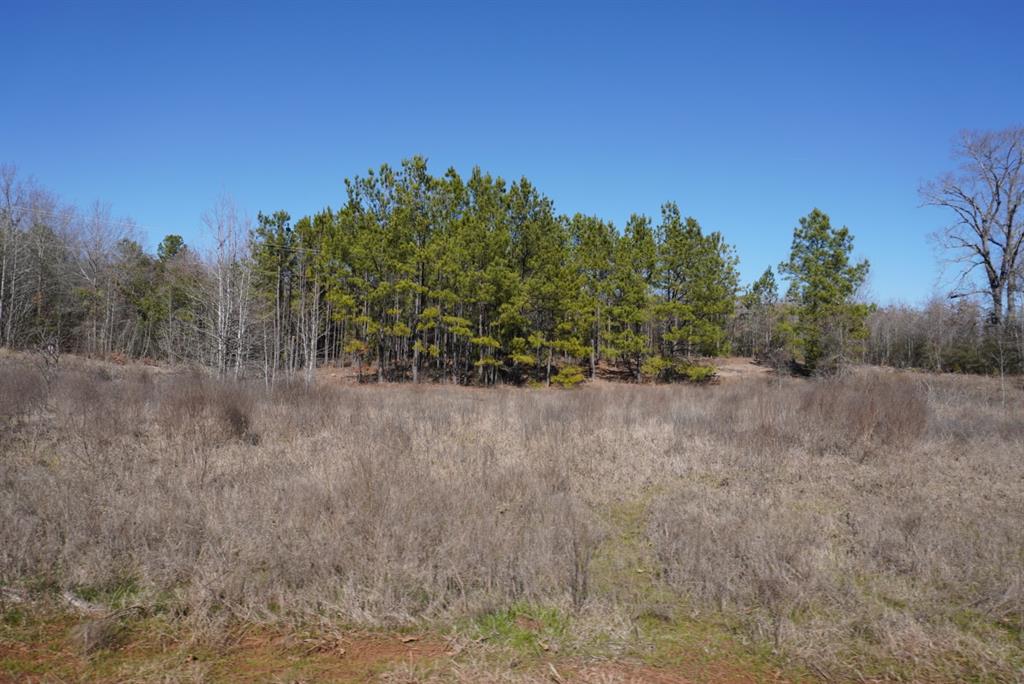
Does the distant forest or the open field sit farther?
the distant forest

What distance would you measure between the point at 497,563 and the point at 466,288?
24.3 meters

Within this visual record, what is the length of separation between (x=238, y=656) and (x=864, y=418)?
1112cm

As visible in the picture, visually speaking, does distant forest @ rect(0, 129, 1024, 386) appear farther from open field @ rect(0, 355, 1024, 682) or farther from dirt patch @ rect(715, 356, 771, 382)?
open field @ rect(0, 355, 1024, 682)

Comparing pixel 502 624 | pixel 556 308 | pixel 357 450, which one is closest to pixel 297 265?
pixel 556 308

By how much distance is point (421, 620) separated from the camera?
153 inches

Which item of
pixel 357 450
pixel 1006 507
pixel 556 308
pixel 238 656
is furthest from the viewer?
pixel 556 308

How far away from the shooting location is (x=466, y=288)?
28.2 meters

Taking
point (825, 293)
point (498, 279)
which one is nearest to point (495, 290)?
point (498, 279)

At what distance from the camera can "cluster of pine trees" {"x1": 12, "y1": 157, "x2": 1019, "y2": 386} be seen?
28531 mm

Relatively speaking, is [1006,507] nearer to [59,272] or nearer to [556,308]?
[556,308]

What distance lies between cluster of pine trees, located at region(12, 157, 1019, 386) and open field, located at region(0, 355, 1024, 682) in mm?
20207

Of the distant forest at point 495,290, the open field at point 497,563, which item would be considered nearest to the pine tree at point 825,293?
the distant forest at point 495,290

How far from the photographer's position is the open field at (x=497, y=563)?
349 cm

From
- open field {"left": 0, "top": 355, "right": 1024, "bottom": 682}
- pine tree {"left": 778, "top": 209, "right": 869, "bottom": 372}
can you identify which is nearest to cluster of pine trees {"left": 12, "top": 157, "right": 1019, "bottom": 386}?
pine tree {"left": 778, "top": 209, "right": 869, "bottom": 372}
